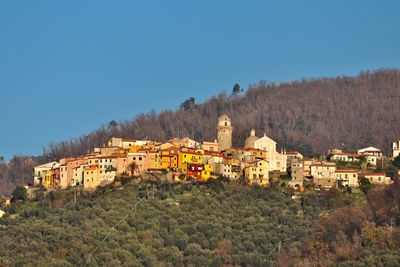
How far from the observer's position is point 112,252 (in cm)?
5425

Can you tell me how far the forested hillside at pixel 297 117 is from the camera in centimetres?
9681

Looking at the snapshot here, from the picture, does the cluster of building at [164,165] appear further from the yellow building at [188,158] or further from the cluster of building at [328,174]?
the cluster of building at [328,174]

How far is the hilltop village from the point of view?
68500 mm

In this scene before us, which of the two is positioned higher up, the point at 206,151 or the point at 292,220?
the point at 206,151

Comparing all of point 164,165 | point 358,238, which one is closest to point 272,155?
point 164,165

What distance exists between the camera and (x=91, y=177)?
68438 millimetres

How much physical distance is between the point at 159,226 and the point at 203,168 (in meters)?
11.2

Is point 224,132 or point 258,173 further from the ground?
point 224,132

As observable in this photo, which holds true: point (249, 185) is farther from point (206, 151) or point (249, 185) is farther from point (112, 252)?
point (112, 252)

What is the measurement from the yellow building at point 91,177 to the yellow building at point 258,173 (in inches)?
525

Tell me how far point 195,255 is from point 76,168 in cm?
1930

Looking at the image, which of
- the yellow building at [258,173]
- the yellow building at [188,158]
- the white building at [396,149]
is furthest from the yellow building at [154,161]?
the white building at [396,149]

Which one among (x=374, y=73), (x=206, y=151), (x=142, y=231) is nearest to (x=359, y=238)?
(x=142, y=231)

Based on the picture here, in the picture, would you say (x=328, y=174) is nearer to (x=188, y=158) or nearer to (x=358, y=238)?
(x=188, y=158)
